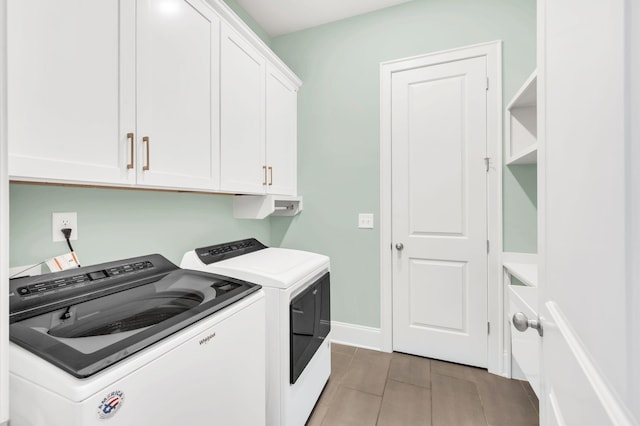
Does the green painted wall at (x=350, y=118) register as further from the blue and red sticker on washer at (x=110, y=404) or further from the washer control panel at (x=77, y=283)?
the blue and red sticker on washer at (x=110, y=404)

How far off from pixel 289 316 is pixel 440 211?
151cm

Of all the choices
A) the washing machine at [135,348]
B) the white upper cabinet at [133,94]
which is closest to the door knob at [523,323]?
the washing machine at [135,348]

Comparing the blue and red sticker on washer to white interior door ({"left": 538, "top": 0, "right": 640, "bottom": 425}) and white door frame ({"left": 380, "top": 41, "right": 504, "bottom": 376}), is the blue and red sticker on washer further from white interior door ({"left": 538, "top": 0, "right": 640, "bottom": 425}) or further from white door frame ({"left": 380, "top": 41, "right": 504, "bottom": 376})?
white door frame ({"left": 380, "top": 41, "right": 504, "bottom": 376})

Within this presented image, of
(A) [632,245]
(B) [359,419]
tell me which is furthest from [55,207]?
(B) [359,419]

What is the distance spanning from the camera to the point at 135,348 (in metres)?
0.74

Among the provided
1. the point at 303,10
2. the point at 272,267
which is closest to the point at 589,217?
the point at 272,267

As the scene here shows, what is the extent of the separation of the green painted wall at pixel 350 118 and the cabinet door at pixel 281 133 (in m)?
0.13

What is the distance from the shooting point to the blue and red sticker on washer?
0.63 m

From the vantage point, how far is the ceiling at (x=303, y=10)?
233 centimetres

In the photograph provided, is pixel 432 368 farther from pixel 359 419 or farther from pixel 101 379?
pixel 101 379

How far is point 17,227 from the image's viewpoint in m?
1.05

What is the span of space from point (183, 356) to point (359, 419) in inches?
50.6

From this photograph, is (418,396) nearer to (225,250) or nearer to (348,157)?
(225,250)

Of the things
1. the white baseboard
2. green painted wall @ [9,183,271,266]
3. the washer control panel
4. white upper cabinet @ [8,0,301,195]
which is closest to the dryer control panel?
green painted wall @ [9,183,271,266]
